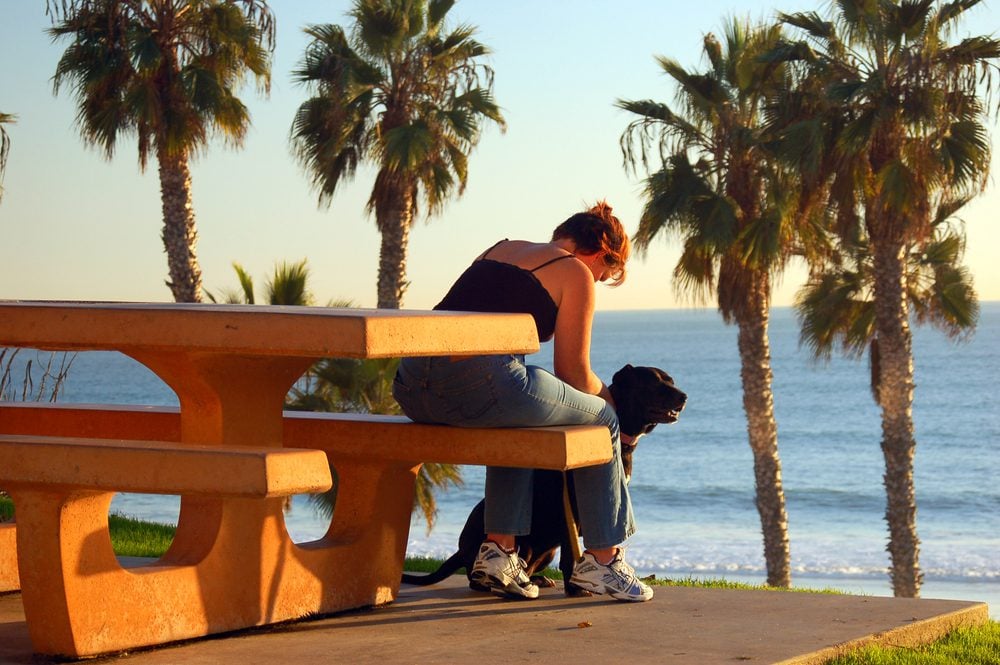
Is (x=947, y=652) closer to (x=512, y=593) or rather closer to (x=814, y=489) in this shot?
(x=512, y=593)

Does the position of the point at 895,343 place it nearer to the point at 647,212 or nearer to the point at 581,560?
the point at 647,212

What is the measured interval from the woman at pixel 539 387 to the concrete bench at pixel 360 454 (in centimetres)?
10

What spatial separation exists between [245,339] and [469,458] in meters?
1.02

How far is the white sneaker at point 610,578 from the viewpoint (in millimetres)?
4961

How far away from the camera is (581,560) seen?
16.4 feet

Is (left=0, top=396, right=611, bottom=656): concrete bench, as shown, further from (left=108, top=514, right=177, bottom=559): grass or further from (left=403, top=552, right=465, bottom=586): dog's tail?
(left=108, top=514, right=177, bottom=559): grass

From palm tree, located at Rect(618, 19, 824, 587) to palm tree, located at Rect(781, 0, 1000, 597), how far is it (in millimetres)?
1026

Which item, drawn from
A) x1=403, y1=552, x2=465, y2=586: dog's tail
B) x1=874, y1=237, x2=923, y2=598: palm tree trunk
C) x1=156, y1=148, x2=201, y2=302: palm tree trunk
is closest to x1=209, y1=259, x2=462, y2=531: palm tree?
x1=156, y1=148, x2=201, y2=302: palm tree trunk

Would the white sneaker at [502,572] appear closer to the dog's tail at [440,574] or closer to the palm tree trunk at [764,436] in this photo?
the dog's tail at [440,574]

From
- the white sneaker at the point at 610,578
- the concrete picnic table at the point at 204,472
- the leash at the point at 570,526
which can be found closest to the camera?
the concrete picnic table at the point at 204,472

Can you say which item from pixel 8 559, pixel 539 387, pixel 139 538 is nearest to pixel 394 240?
pixel 139 538

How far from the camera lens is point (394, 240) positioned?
20.8 meters

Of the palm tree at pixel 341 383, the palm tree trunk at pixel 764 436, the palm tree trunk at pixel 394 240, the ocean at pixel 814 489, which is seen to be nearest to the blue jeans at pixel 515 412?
the palm tree at pixel 341 383

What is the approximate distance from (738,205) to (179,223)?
8.48m
